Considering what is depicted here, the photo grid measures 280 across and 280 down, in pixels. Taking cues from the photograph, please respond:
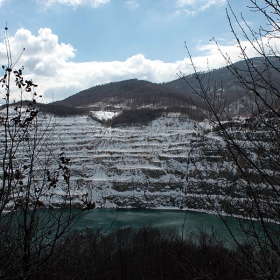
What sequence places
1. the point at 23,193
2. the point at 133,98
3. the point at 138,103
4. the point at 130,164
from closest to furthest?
the point at 23,193 < the point at 130,164 < the point at 138,103 < the point at 133,98

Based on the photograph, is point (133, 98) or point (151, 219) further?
point (133, 98)

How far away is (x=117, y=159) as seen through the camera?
50531mm

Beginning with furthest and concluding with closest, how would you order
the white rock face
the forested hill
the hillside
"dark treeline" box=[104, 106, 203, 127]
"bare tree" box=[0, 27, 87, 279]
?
the forested hill → the hillside → "dark treeline" box=[104, 106, 203, 127] → the white rock face → "bare tree" box=[0, 27, 87, 279]

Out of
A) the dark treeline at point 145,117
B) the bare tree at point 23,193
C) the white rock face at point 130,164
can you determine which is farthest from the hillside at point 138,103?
the bare tree at point 23,193

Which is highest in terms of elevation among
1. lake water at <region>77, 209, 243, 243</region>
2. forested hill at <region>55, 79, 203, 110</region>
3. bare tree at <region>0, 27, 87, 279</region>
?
forested hill at <region>55, 79, 203, 110</region>

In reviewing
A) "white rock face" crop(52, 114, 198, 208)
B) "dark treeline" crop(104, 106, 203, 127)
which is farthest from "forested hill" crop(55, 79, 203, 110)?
"white rock face" crop(52, 114, 198, 208)

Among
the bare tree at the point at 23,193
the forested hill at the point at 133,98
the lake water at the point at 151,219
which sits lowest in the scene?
the lake water at the point at 151,219

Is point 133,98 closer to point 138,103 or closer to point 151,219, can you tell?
point 138,103

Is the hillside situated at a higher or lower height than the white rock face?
higher

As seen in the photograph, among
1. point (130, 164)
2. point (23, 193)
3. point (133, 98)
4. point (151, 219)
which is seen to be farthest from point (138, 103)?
point (23, 193)

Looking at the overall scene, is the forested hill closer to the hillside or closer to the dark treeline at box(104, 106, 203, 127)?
the hillside

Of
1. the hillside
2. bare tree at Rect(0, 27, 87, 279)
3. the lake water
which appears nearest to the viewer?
bare tree at Rect(0, 27, 87, 279)

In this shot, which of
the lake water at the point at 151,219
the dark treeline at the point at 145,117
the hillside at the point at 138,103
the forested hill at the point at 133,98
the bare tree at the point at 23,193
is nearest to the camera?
the bare tree at the point at 23,193

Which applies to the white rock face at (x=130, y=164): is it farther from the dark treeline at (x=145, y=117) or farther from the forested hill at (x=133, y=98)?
the forested hill at (x=133, y=98)
